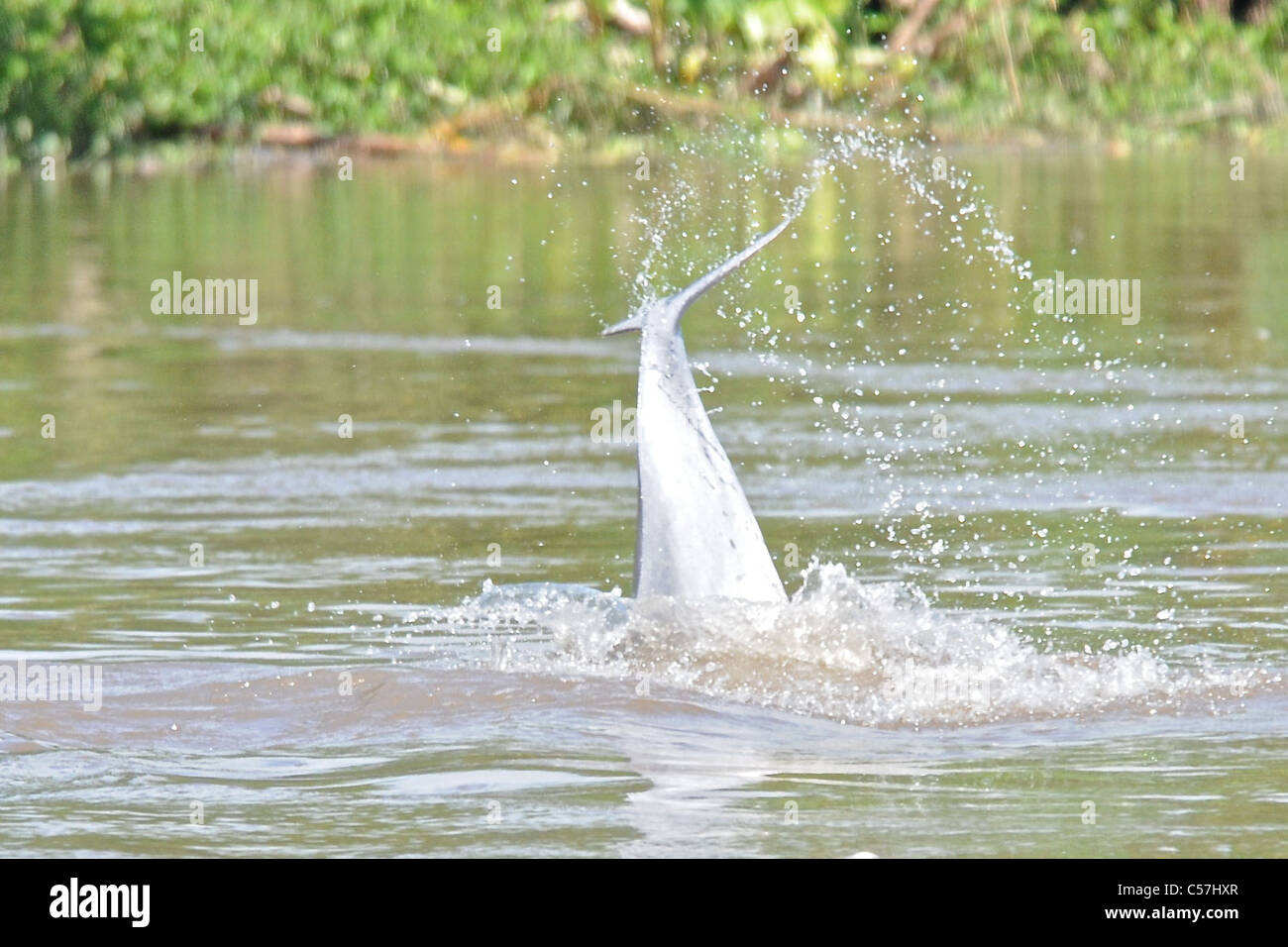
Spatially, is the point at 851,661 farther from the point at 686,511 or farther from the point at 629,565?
the point at 629,565

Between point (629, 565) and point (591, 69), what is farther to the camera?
point (591, 69)

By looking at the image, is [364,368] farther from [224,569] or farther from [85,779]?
[85,779]

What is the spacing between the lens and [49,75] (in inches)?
1085

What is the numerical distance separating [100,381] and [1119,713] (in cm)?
739

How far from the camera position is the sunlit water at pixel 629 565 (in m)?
5.81

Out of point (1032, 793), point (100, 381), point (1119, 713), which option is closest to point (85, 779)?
point (1032, 793)

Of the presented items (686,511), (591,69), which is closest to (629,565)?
(686,511)

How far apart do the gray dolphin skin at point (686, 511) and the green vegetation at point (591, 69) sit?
69.0 ft

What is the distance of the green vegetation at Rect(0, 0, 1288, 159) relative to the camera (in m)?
28.4

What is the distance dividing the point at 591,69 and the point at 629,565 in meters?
21.1

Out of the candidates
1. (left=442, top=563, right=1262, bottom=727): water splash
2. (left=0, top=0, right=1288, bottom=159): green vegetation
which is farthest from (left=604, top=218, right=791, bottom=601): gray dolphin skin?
(left=0, top=0, right=1288, bottom=159): green vegetation

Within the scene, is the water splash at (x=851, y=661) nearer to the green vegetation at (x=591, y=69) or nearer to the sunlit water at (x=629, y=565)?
the sunlit water at (x=629, y=565)

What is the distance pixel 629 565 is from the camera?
8586 millimetres

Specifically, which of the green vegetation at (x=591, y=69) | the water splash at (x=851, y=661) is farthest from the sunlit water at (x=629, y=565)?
the green vegetation at (x=591, y=69)
